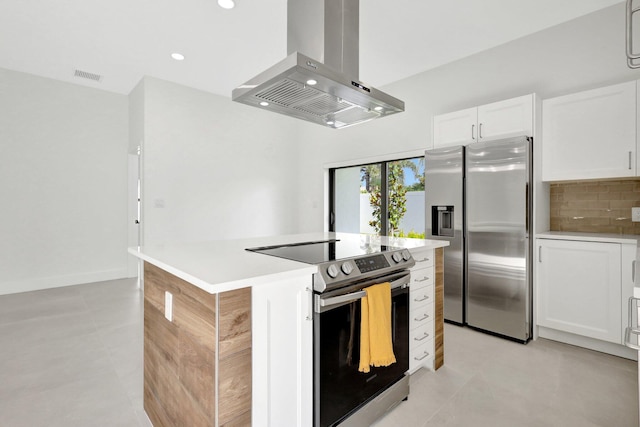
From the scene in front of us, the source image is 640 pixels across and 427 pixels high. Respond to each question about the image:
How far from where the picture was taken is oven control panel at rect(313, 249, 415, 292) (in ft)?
4.52

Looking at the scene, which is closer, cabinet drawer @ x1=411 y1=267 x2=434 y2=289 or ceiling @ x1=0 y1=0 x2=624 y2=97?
cabinet drawer @ x1=411 y1=267 x2=434 y2=289

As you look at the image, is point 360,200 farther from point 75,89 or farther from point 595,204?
point 75,89

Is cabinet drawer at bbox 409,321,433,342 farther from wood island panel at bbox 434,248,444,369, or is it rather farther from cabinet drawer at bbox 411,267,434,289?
cabinet drawer at bbox 411,267,434,289

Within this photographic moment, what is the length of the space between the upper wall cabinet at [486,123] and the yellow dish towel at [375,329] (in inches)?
87.0

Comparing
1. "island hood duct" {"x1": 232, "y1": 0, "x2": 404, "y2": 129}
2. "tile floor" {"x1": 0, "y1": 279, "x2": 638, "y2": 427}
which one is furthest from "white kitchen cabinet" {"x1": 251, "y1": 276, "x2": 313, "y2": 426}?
"island hood duct" {"x1": 232, "y1": 0, "x2": 404, "y2": 129}

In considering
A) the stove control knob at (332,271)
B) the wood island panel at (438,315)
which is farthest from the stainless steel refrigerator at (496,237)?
the stove control knob at (332,271)

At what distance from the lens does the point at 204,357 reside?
3.86ft

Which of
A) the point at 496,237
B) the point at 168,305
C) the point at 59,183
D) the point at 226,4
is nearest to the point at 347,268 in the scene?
the point at 168,305

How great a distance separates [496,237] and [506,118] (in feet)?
3.69

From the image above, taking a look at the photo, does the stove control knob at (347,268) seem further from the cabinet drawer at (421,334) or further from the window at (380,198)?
the window at (380,198)

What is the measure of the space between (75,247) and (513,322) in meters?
5.71

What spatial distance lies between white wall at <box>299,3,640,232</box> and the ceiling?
12cm

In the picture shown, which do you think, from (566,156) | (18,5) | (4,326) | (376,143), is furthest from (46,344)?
(566,156)

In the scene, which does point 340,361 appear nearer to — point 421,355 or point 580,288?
point 421,355
